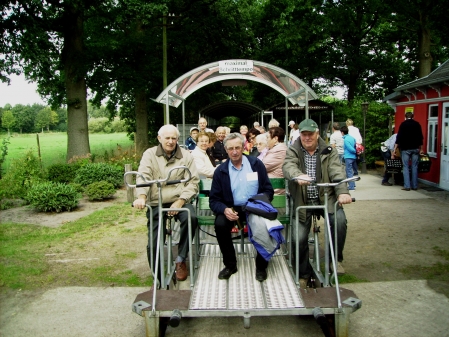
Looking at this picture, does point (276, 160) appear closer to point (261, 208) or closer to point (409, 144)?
point (261, 208)

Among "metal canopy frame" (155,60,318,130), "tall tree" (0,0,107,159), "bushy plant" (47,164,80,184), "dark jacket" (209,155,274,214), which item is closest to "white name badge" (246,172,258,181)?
"dark jacket" (209,155,274,214)

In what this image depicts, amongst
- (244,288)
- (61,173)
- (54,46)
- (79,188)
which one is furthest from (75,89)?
(244,288)

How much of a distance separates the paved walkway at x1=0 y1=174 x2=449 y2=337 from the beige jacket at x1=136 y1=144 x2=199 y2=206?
130cm

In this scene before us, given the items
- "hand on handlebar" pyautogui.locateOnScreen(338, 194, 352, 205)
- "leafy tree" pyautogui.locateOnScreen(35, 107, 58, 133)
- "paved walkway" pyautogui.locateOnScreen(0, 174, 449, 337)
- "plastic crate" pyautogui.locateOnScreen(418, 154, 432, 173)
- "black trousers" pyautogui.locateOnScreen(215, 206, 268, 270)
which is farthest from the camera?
"leafy tree" pyautogui.locateOnScreen(35, 107, 58, 133)

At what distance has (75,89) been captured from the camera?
17.4 m

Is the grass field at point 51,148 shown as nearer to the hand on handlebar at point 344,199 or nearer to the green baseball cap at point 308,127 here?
the green baseball cap at point 308,127

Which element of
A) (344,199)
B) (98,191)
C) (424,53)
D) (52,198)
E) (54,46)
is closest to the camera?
(344,199)

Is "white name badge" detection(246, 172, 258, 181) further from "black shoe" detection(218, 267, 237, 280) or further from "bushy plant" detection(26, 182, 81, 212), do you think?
"bushy plant" detection(26, 182, 81, 212)

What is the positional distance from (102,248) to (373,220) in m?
5.29

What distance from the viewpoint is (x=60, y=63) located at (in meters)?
18.2

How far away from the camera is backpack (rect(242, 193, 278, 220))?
4539 mm

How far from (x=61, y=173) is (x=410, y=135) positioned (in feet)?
34.3

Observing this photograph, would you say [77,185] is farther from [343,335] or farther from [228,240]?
[343,335]

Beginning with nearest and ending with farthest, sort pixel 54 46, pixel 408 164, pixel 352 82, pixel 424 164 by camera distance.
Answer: pixel 408 164 → pixel 424 164 → pixel 54 46 → pixel 352 82
